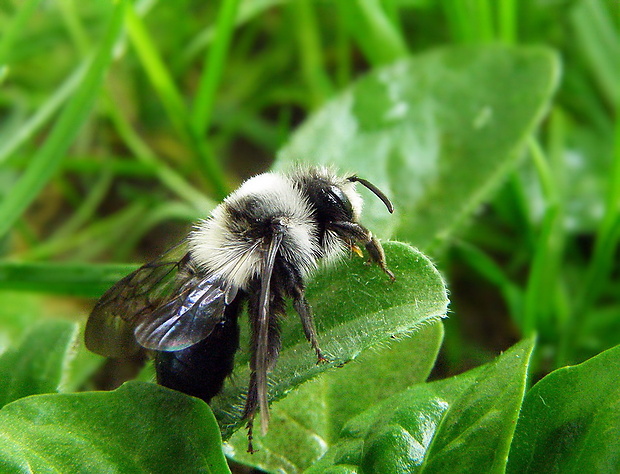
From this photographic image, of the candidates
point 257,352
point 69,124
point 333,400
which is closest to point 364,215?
point 333,400

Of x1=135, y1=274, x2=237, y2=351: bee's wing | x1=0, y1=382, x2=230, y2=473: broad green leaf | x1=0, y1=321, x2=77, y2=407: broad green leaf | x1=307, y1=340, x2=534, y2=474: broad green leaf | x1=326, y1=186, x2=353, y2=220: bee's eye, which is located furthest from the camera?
x1=326, y1=186, x2=353, y2=220: bee's eye

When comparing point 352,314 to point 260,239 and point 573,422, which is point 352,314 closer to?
point 260,239

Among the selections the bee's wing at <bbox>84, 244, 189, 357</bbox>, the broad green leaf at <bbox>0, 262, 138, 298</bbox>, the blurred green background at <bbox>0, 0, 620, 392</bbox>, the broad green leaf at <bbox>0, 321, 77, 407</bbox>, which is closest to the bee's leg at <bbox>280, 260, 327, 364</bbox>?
the bee's wing at <bbox>84, 244, 189, 357</bbox>

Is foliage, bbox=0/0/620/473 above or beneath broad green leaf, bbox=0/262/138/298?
beneath

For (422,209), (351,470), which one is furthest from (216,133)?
(351,470)

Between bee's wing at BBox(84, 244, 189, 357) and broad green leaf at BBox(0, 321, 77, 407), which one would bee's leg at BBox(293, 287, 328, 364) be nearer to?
bee's wing at BBox(84, 244, 189, 357)

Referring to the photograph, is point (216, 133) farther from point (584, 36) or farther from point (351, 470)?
point (351, 470)

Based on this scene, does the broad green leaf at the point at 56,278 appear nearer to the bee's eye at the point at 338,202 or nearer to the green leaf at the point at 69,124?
the green leaf at the point at 69,124

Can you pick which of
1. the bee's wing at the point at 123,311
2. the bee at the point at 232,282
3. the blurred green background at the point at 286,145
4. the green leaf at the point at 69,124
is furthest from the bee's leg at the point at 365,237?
the green leaf at the point at 69,124

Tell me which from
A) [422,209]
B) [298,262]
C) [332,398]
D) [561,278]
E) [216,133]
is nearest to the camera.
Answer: [332,398]
